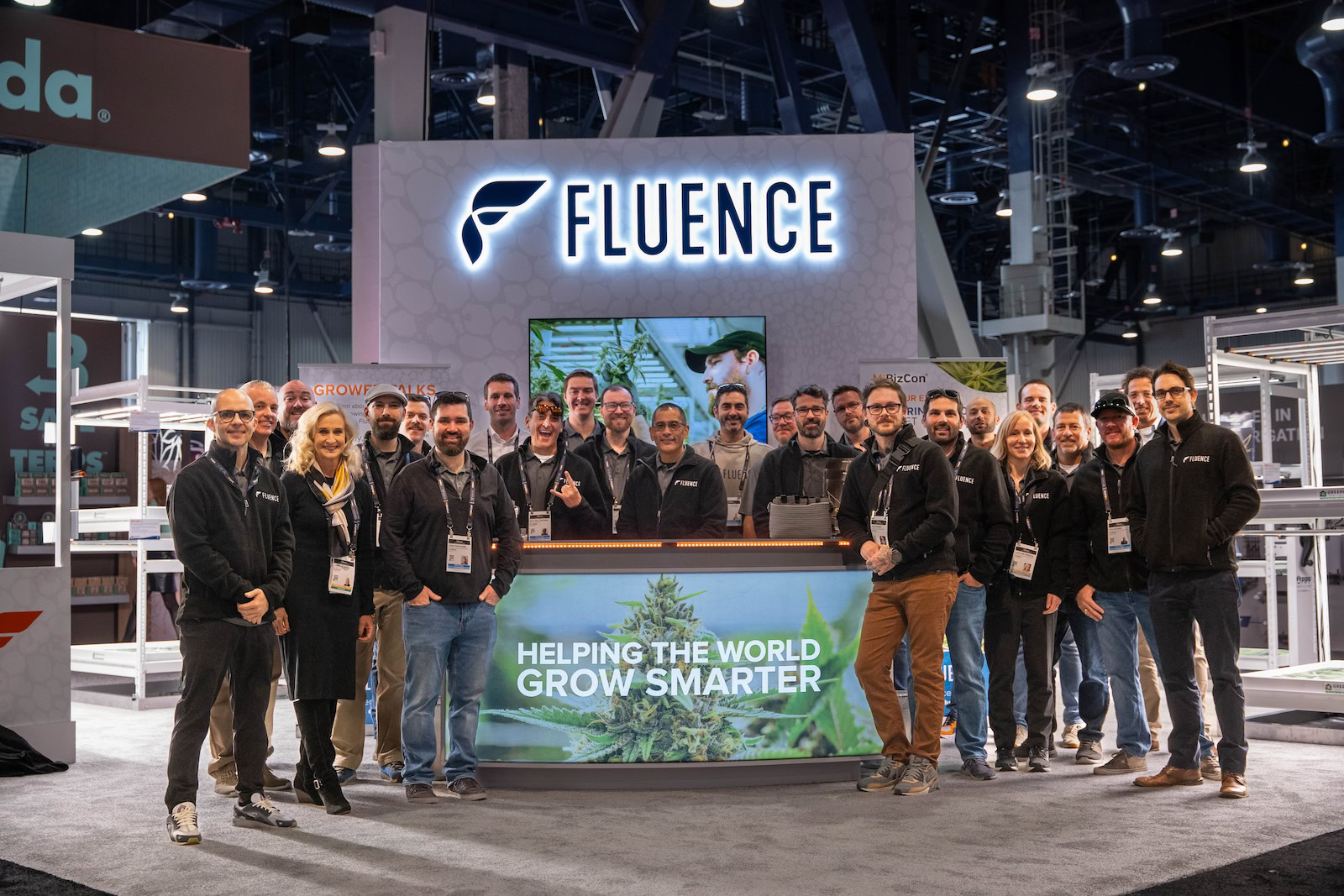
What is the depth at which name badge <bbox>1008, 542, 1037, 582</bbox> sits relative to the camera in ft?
18.1

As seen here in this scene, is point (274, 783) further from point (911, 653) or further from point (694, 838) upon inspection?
point (911, 653)

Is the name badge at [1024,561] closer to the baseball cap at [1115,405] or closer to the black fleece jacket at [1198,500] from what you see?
the black fleece jacket at [1198,500]

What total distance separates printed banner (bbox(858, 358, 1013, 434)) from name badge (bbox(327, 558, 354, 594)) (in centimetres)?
435

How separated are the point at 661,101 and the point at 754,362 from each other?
313 centimetres

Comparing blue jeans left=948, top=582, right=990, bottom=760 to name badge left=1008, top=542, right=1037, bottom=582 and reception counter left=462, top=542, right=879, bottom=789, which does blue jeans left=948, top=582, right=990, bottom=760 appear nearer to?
name badge left=1008, top=542, right=1037, bottom=582

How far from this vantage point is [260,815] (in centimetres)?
452

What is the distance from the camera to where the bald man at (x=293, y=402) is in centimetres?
582

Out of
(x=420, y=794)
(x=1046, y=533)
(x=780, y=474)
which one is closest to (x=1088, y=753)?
(x=1046, y=533)

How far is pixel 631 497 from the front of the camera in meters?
5.78

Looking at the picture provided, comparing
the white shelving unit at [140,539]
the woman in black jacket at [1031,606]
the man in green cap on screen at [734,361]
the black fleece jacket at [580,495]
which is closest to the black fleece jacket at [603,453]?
the black fleece jacket at [580,495]

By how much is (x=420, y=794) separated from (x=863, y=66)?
777 cm

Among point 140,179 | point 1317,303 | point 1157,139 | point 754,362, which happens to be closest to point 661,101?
point 754,362

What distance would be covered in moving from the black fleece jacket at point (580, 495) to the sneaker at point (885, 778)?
156cm

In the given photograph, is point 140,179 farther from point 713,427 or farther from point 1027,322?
point 1027,322
